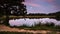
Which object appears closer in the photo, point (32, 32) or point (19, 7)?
point (32, 32)

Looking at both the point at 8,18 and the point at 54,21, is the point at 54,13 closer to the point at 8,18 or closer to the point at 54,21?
the point at 54,21

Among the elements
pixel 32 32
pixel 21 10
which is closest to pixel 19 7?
pixel 21 10

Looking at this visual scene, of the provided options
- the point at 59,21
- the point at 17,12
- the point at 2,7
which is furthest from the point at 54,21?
the point at 2,7

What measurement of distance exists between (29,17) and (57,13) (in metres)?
1.93

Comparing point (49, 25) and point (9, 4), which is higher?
point (9, 4)

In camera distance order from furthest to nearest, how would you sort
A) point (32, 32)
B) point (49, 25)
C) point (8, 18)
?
1. point (8, 18)
2. point (49, 25)
3. point (32, 32)

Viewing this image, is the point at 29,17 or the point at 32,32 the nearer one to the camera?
the point at 32,32

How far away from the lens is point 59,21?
1212 centimetres

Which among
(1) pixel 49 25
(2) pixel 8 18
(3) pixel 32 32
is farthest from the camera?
(2) pixel 8 18

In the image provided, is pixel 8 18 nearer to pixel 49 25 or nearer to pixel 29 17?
pixel 29 17

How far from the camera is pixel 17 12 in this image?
12875 mm

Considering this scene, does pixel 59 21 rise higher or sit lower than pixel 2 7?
lower

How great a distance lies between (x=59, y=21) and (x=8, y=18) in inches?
129

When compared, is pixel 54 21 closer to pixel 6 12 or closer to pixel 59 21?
pixel 59 21
